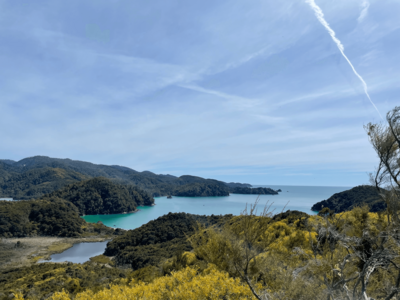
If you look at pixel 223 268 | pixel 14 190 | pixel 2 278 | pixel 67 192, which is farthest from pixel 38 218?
pixel 14 190

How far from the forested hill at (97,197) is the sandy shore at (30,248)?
46.6 metres

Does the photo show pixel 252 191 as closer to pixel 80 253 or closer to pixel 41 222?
pixel 41 222

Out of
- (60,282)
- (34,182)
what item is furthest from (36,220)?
(34,182)

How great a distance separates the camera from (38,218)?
64062 millimetres

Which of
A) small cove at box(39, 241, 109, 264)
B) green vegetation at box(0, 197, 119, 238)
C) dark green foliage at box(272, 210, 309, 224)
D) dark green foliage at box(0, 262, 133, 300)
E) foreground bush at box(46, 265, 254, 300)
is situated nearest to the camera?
foreground bush at box(46, 265, 254, 300)

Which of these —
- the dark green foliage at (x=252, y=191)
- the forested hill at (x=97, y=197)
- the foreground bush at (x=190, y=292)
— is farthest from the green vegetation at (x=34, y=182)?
Answer: the foreground bush at (x=190, y=292)

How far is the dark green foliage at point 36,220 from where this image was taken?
2260 inches

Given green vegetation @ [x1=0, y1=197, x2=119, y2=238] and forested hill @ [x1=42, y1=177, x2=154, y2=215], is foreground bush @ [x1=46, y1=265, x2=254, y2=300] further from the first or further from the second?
forested hill @ [x1=42, y1=177, x2=154, y2=215]

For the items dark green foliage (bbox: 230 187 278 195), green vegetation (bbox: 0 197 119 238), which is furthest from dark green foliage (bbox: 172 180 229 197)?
green vegetation (bbox: 0 197 119 238)

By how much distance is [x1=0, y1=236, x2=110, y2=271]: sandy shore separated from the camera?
122 ft

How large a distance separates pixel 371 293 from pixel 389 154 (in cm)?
360

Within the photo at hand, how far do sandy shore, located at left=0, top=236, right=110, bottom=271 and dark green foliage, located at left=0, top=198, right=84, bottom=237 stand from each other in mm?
3628

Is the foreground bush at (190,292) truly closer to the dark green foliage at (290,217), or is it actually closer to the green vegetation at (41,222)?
the dark green foliage at (290,217)

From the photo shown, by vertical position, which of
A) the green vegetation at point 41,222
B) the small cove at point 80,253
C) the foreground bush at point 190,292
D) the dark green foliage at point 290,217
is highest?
the foreground bush at point 190,292
